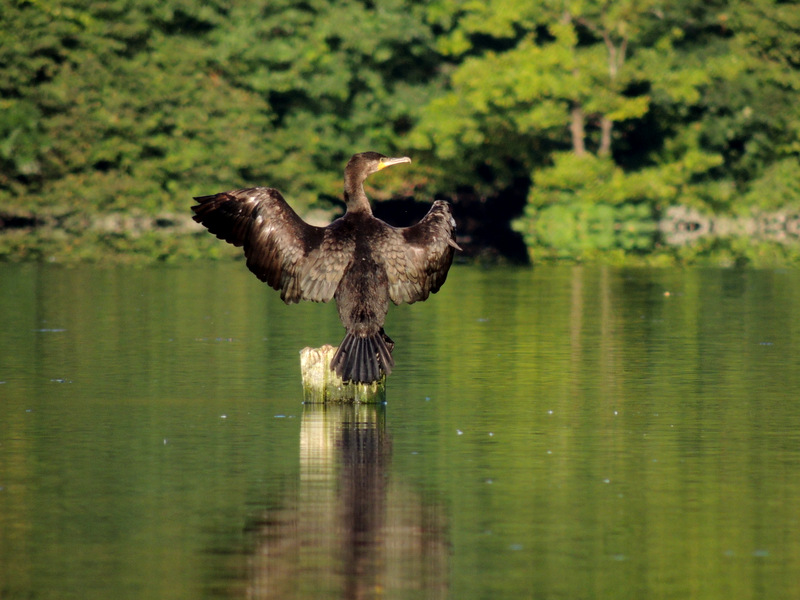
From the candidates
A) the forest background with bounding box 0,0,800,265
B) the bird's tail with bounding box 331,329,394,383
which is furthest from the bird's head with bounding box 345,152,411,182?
the forest background with bounding box 0,0,800,265

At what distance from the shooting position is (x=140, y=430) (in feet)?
36.0

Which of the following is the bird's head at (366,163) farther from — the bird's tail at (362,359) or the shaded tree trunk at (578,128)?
the shaded tree trunk at (578,128)

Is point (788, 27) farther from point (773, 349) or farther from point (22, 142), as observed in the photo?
point (773, 349)

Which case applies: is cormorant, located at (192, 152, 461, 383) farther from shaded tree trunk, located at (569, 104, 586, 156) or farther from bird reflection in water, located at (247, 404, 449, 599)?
shaded tree trunk, located at (569, 104, 586, 156)

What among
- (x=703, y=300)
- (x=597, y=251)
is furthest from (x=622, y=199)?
(x=703, y=300)

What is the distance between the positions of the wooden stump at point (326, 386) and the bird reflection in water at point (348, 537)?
177cm

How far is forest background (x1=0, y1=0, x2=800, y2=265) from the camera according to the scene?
147 ft

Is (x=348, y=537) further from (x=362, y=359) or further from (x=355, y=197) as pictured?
(x=355, y=197)

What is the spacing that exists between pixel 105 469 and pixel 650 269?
2084 centimetres

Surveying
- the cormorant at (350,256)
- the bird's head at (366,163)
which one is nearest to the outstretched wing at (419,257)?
the cormorant at (350,256)

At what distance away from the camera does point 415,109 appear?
159ft

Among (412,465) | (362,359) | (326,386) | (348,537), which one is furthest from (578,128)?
A: (348,537)

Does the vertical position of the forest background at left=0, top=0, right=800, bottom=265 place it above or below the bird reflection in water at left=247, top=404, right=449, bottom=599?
above

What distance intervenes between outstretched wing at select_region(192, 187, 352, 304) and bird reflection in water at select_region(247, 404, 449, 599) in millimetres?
1874
